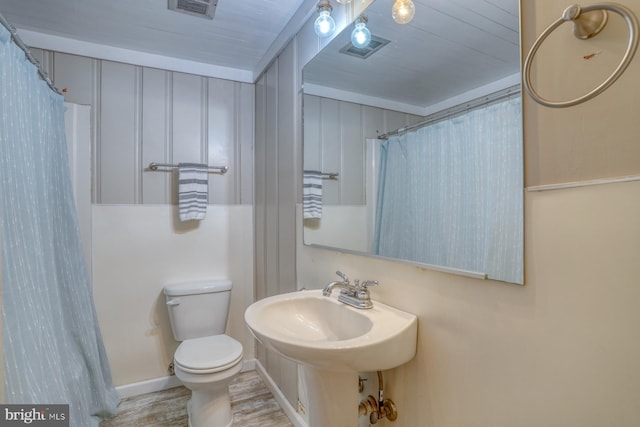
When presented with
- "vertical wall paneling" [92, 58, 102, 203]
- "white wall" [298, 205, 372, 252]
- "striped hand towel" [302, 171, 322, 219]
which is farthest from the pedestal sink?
"vertical wall paneling" [92, 58, 102, 203]

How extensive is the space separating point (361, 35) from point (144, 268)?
1976 mm

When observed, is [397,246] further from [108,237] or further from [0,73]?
[108,237]

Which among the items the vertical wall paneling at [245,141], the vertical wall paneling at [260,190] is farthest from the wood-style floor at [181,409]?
the vertical wall paneling at [245,141]

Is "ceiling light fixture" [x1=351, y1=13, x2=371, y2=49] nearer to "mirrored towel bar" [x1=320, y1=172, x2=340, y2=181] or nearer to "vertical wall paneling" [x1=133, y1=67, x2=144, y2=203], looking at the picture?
"mirrored towel bar" [x1=320, y1=172, x2=340, y2=181]

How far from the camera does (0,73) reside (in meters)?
1.09

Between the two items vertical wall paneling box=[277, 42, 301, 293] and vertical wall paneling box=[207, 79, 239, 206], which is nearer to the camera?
A: vertical wall paneling box=[277, 42, 301, 293]

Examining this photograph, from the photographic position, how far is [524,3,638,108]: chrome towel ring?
531 millimetres

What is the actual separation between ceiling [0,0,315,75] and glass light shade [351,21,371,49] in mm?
581

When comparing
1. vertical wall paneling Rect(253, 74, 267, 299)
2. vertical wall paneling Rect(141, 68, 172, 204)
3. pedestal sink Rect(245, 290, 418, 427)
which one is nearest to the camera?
pedestal sink Rect(245, 290, 418, 427)

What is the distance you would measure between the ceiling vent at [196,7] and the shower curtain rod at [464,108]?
1219mm

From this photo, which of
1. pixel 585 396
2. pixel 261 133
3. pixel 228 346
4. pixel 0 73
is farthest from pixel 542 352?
pixel 261 133

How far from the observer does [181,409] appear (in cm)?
196

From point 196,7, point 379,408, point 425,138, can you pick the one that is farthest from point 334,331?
point 196,7

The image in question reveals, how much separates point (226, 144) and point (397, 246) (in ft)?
5.65
